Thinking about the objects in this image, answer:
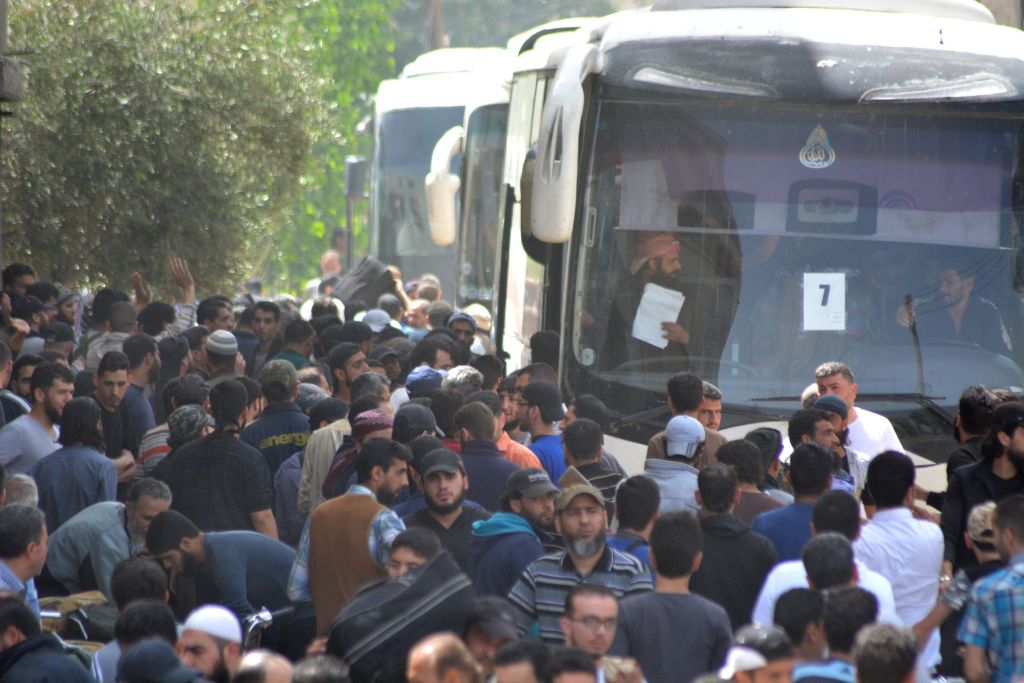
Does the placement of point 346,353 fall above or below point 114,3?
below

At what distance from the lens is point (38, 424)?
28.5 ft

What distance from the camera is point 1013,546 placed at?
5.91 m

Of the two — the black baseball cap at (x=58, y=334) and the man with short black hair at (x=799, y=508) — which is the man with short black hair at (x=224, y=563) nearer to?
the man with short black hair at (x=799, y=508)

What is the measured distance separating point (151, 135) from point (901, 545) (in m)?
9.79

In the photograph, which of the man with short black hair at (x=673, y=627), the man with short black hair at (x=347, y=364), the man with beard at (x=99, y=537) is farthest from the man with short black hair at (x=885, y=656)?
the man with short black hair at (x=347, y=364)

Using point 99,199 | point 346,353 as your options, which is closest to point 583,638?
point 346,353

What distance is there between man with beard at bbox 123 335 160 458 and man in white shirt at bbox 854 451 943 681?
456cm

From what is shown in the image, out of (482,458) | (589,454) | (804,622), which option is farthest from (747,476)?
(804,622)

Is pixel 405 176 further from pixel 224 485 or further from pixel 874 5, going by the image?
pixel 224 485

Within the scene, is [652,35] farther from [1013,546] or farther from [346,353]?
[1013,546]

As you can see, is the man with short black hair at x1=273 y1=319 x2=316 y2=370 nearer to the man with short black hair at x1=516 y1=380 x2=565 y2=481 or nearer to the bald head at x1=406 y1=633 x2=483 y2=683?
the man with short black hair at x1=516 y1=380 x2=565 y2=481

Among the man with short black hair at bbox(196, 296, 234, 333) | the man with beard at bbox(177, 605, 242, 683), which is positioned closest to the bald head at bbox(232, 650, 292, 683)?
A: the man with beard at bbox(177, 605, 242, 683)

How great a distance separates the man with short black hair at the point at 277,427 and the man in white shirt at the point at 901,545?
140 inches

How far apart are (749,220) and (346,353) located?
2.48 metres
